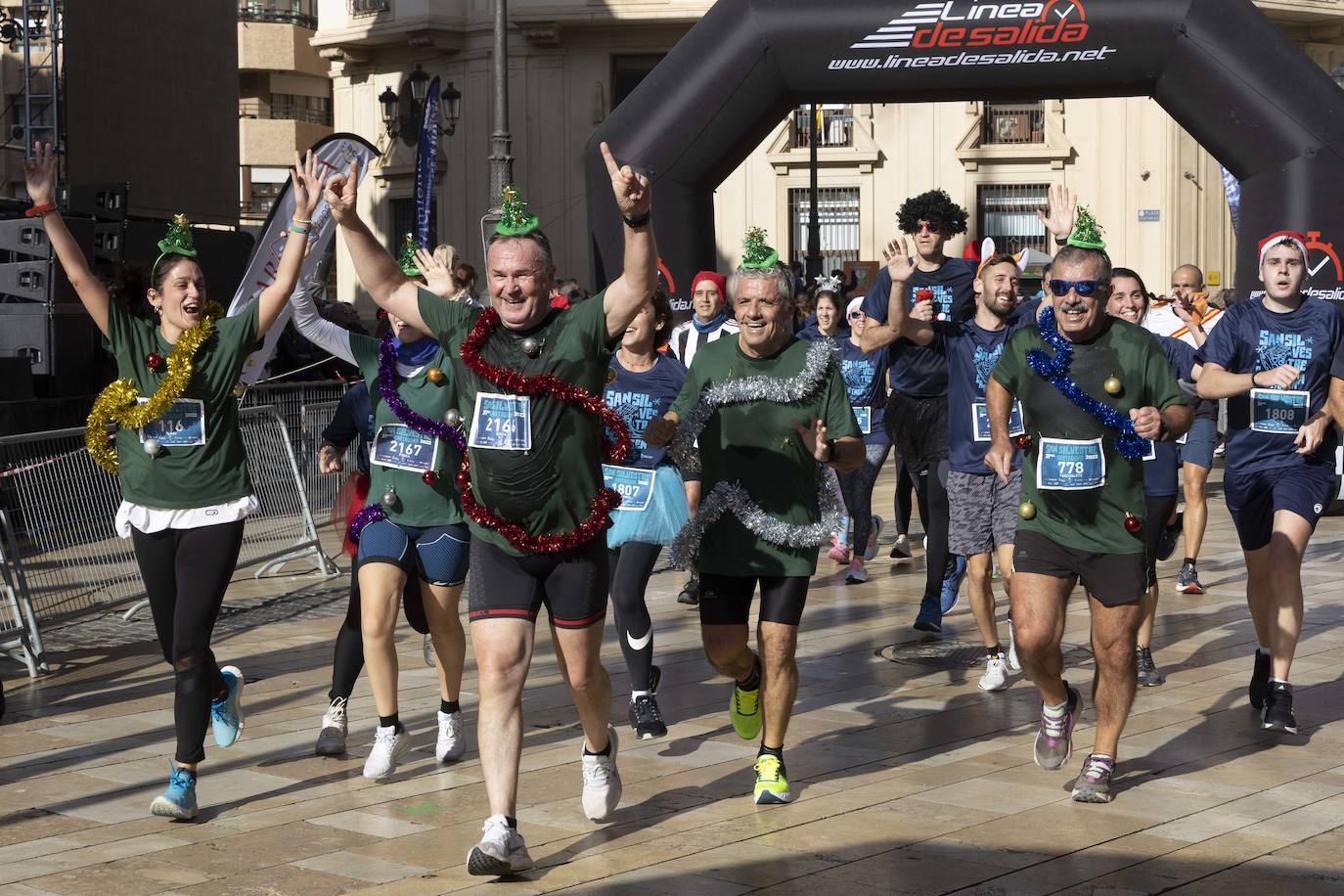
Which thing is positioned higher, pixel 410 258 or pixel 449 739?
pixel 410 258

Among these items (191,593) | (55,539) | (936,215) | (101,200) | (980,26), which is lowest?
(55,539)

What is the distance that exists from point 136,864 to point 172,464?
1.38m

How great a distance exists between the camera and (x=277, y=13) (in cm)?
5512

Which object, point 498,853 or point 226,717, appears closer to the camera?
point 498,853

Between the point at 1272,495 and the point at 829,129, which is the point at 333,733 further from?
the point at 829,129

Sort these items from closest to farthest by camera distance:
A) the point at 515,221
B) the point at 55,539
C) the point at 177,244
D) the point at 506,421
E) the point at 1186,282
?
1. the point at 506,421
2. the point at 515,221
3. the point at 177,244
4. the point at 55,539
5. the point at 1186,282

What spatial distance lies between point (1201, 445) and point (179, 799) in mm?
7121

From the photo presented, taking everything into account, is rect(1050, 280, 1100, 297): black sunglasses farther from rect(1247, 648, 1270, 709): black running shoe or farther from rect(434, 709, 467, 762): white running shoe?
rect(434, 709, 467, 762): white running shoe

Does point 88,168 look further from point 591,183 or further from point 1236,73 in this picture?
point 1236,73

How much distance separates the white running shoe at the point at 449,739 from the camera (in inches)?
262

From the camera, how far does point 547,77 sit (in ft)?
117

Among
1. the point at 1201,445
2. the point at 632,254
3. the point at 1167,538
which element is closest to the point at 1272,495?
the point at 1167,538

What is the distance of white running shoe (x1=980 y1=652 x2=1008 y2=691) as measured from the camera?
7973 millimetres

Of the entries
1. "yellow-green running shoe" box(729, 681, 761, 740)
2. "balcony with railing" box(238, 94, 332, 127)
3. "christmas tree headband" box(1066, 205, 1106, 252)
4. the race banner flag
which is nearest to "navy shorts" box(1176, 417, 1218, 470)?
"christmas tree headband" box(1066, 205, 1106, 252)
